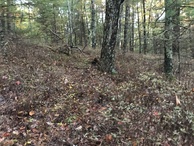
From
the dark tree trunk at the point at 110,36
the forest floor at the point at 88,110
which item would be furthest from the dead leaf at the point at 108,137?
the dark tree trunk at the point at 110,36

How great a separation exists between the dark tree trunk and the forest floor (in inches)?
32.4

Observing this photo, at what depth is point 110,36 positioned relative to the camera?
945cm

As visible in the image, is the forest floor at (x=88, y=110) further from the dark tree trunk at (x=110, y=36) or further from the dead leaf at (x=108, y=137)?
the dark tree trunk at (x=110, y=36)

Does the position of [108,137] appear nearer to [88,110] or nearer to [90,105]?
[88,110]

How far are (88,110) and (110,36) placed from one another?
181 inches

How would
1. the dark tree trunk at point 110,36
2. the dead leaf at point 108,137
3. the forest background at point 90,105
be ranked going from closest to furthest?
the dead leaf at point 108,137 < the forest background at point 90,105 < the dark tree trunk at point 110,36

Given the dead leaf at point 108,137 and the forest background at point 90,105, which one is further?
the forest background at point 90,105

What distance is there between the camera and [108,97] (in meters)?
6.48

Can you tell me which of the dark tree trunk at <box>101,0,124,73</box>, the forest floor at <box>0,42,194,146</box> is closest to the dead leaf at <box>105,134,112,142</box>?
the forest floor at <box>0,42,194,146</box>

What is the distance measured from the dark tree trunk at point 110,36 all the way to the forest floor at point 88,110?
0.82m

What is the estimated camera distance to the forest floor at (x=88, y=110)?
4496mm

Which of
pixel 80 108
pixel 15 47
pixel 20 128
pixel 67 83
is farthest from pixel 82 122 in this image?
pixel 15 47

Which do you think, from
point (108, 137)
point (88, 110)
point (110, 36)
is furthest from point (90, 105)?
point (110, 36)

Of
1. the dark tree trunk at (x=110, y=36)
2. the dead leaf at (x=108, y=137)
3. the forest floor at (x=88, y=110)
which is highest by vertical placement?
the dark tree trunk at (x=110, y=36)
